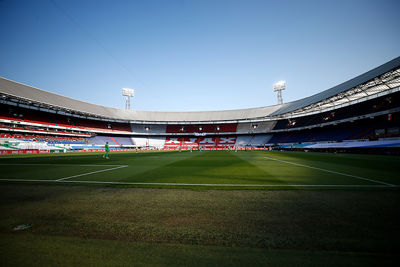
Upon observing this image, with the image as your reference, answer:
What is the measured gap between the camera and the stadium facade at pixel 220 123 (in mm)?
22312

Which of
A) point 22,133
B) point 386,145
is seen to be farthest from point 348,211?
point 22,133

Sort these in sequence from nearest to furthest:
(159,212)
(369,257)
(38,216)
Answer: (369,257) < (38,216) < (159,212)

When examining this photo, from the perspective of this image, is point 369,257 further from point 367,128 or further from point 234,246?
point 367,128

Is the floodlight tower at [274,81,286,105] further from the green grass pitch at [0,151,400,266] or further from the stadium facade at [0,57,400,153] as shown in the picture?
the green grass pitch at [0,151,400,266]

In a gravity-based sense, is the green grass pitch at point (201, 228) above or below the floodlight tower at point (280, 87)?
below

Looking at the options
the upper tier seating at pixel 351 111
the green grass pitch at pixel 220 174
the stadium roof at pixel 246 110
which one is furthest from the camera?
the upper tier seating at pixel 351 111

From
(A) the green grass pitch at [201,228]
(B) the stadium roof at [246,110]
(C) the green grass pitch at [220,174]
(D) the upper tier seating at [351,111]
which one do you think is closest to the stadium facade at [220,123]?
(B) the stadium roof at [246,110]

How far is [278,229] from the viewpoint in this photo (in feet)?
6.28

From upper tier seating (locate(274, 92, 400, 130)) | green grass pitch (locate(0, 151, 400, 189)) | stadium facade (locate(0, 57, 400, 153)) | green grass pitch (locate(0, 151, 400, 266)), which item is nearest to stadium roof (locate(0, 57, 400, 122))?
stadium facade (locate(0, 57, 400, 153))

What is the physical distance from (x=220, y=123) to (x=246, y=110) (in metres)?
10.1

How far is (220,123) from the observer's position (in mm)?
54281

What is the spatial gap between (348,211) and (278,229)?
1442 mm

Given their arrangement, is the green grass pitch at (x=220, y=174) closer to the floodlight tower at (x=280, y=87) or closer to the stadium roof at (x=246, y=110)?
the stadium roof at (x=246, y=110)

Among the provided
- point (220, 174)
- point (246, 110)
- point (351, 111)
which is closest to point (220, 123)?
point (246, 110)
